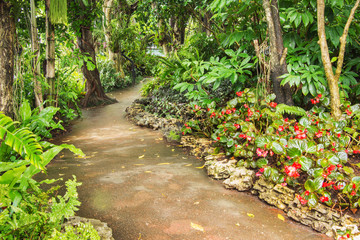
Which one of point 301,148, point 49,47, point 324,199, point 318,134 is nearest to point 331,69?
point 318,134

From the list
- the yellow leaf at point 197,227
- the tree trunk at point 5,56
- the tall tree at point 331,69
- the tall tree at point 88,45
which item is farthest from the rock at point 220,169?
the tall tree at point 88,45

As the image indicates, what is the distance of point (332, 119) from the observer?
9.23 feet

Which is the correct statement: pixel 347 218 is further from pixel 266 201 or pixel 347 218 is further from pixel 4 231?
pixel 4 231

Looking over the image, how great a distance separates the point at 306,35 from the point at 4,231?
398 cm

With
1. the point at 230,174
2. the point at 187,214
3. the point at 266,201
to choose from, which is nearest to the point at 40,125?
the point at 187,214

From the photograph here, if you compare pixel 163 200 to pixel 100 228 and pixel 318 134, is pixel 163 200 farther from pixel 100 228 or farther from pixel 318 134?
pixel 318 134

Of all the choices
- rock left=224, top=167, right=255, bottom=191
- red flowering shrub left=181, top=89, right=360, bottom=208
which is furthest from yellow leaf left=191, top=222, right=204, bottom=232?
red flowering shrub left=181, top=89, right=360, bottom=208

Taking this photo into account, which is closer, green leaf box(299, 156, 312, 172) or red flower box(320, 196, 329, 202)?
red flower box(320, 196, 329, 202)

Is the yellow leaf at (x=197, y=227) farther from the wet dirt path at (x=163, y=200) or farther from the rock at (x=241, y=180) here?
the rock at (x=241, y=180)

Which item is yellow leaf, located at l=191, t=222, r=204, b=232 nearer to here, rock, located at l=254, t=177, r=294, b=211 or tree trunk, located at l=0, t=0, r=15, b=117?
rock, located at l=254, t=177, r=294, b=211

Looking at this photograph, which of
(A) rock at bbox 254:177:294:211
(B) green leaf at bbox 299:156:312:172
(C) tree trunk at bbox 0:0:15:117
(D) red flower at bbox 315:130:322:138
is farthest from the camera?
(D) red flower at bbox 315:130:322:138

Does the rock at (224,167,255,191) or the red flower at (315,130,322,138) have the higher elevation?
the red flower at (315,130,322,138)

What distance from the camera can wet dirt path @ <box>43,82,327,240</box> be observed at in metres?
1.96

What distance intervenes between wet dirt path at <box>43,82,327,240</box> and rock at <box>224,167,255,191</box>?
3.2 inches
